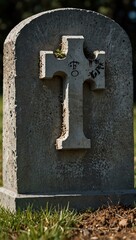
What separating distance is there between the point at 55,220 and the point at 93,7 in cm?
1887

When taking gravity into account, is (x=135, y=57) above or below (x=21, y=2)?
below

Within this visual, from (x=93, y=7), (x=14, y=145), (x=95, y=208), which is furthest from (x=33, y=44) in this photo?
(x=93, y=7)

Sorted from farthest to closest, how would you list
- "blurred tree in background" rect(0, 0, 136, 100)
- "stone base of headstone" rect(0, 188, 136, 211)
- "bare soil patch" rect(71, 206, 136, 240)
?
"blurred tree in background" rect(0, 0, 136, 100)
"stone base of headstone" rect(0, 188, 136, 211)
"bare soil patch" rect(71, 206, 136, 240)

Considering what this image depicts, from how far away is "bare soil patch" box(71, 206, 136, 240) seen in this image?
4.86 m

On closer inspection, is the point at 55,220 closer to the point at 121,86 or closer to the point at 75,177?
the point at 75,177

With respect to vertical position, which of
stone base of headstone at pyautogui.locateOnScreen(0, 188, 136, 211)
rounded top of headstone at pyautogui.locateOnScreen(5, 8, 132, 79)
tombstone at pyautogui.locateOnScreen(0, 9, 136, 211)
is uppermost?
rounded top of headstone at pyautogui.locateOnScreen(5, 8, 132, 79)

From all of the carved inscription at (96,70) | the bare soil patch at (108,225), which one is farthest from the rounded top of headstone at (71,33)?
the bare soil patch at (108,225)

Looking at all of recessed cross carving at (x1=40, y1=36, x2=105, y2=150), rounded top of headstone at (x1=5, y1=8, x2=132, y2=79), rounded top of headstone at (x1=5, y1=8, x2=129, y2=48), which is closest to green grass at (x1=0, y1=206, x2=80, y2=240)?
recessed cross carving at (x1=40, y1=36, x2=105, y2=150)

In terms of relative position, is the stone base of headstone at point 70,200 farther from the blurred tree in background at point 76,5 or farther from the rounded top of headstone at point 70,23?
the blurred tree in background at point 76,5

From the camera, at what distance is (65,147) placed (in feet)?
18.8

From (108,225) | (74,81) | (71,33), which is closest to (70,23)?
(71,33)

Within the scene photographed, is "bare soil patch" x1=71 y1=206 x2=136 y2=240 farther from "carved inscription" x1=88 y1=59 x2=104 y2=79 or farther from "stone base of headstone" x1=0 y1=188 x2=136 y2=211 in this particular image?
"carved inscription" x1=88 y1=59 x2=104 y2=79

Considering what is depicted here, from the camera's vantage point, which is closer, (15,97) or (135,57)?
(15,97)

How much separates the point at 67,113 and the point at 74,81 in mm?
279
